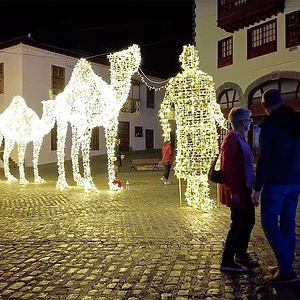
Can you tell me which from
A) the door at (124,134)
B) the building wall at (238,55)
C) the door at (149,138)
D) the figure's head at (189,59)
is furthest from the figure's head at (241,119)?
the door at (149,138)

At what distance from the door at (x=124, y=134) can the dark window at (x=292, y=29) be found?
1789cm

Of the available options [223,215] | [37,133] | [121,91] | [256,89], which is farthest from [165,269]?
[256,89]

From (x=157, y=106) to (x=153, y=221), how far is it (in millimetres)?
30806

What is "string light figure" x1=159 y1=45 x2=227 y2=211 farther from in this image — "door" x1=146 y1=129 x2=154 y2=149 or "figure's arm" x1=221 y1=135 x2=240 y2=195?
"door" x1=146 y1=129 x2=154 y2=149

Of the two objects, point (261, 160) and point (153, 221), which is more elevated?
point (261, 160)

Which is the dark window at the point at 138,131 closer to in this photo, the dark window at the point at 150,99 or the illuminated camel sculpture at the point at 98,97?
the dark window at the point at 150,99

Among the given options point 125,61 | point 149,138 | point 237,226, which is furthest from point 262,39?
point 149,138

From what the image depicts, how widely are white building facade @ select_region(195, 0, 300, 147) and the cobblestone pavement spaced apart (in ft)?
36.9

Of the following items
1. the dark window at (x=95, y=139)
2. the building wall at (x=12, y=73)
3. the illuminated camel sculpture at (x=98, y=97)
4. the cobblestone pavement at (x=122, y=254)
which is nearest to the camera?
the cobblestone pavement at (x=122, y=254)

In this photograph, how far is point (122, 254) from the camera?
624cm

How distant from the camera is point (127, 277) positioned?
521 centimetres

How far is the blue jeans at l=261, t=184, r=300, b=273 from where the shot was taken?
4922 mm

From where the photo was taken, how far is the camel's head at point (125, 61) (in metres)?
13.5

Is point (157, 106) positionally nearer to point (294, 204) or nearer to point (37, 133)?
point (37, 133)
